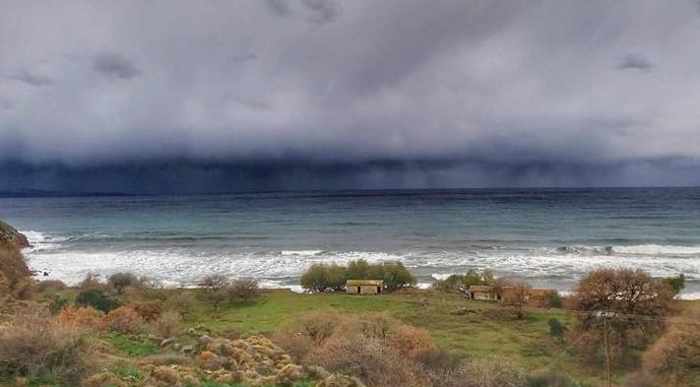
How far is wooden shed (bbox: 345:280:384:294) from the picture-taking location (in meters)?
30.4

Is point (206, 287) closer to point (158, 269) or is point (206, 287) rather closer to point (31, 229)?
point (158, 269)

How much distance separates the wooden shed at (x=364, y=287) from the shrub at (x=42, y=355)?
21024 millimetres

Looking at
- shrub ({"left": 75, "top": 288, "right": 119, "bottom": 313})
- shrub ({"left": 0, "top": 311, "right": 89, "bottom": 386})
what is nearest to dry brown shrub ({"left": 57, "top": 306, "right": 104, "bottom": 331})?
shrub ({"left": 75, "top": 288, "right": 119, "bottom": 313})

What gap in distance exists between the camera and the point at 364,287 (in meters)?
30.5

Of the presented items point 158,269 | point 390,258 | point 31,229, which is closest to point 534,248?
point 390,258

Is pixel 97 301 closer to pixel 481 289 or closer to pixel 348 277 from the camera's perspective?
pixel 348 277

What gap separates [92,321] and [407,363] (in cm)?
1259

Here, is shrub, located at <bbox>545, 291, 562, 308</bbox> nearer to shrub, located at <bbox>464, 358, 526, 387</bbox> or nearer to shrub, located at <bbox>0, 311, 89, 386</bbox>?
shrub, located at <bbox>464, 358, 526, 387</bbox>

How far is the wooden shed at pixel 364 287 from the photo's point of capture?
99.6 ft

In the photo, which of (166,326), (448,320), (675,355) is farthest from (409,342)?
(166,326)

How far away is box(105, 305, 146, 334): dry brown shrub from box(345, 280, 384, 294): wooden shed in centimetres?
1435

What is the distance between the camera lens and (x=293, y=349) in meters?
15.2

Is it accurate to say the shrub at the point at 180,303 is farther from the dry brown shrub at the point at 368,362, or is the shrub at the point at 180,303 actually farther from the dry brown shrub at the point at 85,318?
the dry brown shrub at the point at 368,362

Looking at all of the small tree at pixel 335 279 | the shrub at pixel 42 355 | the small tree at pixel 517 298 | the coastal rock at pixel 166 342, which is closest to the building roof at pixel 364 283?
the small tree at pixel 335 279
